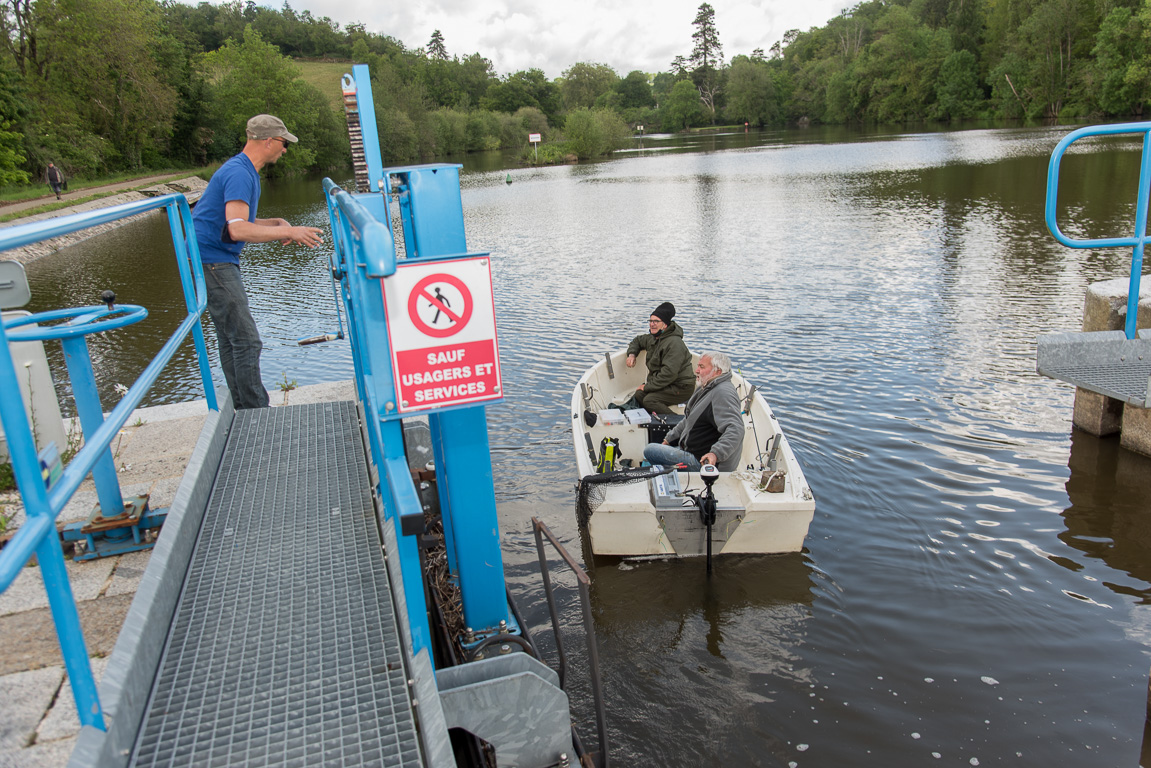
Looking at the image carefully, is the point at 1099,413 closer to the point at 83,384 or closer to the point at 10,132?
the point at 83,384

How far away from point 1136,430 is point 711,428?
195 inches

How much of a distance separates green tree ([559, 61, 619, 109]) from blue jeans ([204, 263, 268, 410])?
134885mm

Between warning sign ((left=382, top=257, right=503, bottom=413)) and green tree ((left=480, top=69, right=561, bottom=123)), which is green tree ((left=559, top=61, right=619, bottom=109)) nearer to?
green tree ((left=480, top=69, right=561, bottom=123))

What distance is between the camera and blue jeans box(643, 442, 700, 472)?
676 centimetres

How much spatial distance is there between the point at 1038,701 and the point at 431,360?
4750 millimetres

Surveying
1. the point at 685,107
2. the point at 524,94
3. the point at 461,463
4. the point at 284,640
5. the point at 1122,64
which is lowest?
the point at 284,640

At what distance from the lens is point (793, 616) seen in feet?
19.3

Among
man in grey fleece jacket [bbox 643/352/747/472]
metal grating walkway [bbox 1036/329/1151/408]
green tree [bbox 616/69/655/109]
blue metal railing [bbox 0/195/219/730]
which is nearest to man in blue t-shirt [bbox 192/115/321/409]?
blue metal railing [bbox 0/195/219/730]

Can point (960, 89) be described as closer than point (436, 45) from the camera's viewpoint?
Yes

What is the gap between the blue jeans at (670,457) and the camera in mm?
6762

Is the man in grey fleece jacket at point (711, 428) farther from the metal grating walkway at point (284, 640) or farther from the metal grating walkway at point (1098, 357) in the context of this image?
the metal grating walkway at point (284, 640)

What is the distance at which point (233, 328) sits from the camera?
5445 millimetres

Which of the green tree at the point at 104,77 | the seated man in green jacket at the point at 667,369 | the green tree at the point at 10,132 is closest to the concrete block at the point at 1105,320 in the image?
the seated man in green jacket at the point at 667,369

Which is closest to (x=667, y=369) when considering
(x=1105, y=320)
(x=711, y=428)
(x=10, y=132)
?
(x=711, y=428)
